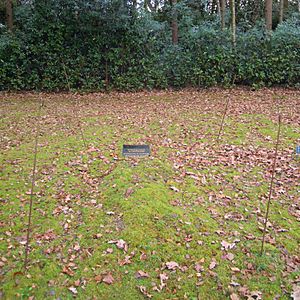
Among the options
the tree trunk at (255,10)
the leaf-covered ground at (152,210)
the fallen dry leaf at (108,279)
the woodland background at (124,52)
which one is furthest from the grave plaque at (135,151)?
the tree trunk at (255,10)

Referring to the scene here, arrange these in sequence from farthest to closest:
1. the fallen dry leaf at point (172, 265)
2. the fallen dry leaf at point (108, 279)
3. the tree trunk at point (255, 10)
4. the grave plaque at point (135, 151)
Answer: the tree trunk at point (255, 10) < the grave plaque at point (135, 151) < the fallen dry leaf at point (172, 265) < the fallen dry leaf at point (108, 279)

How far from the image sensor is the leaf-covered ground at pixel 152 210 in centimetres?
312

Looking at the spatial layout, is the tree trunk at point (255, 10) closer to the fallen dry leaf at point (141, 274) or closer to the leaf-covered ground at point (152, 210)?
the leaf-covered ground at point (152, 210)

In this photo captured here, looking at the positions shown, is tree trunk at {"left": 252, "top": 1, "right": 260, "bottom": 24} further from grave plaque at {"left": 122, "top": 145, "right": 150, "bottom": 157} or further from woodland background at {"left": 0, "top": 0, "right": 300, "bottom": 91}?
grave plaque at {"left": 122, "top": 145, "right": 150, "bottom": 157}

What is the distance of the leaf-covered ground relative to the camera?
10.3 feet

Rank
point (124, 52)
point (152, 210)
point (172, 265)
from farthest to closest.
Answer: point (124, 52)
point (152, 210)
point (172, 265)

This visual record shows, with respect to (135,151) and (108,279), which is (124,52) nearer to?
(135,151)

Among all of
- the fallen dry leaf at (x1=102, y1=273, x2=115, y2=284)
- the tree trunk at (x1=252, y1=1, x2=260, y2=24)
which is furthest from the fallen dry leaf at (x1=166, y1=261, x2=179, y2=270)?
the tree trunk at (x1=252, y1=1, x2=260, y2=24)

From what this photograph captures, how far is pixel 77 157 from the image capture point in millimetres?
5918

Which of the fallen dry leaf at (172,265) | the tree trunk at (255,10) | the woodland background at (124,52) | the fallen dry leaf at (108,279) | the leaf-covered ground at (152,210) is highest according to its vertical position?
the tree trunk at (255,10)

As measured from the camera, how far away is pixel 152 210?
4.11m

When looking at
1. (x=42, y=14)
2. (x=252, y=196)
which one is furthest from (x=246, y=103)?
(x=42, y=14)

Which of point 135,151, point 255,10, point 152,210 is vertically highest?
point 255,10

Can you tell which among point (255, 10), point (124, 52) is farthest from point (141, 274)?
point (255, 10)
